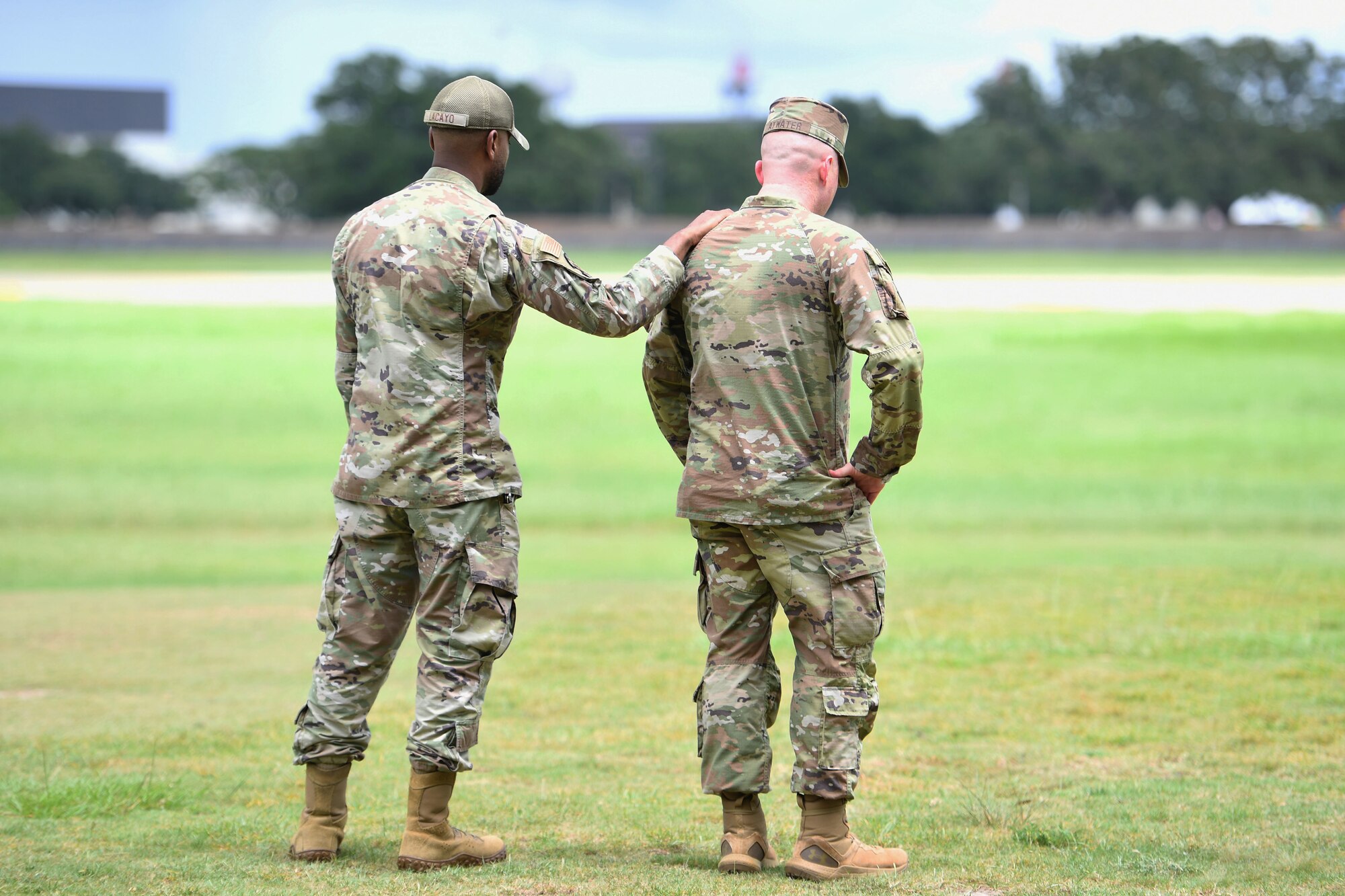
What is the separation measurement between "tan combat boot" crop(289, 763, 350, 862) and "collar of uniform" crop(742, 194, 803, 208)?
6.09 feet

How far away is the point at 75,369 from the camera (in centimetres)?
2095

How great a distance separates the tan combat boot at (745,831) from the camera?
3748 mm

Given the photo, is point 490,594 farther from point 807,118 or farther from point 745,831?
point 807,118

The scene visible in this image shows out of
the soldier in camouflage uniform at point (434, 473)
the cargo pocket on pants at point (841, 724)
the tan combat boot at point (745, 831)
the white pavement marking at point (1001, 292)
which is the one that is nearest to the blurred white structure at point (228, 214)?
the white pavement marking at point (1001, 292)

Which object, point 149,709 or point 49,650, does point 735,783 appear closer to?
point 149,709

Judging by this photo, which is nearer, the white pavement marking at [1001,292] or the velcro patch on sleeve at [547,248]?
the velcro patch on sleeve at [547,248]

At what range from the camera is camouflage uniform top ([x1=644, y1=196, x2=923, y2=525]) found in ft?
12.1

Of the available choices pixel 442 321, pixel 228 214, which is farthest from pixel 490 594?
pixel 228 214

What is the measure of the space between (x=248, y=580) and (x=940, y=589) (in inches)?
201

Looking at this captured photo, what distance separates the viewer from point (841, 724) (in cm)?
Answer: 371

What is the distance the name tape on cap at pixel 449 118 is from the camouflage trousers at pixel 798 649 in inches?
48.6

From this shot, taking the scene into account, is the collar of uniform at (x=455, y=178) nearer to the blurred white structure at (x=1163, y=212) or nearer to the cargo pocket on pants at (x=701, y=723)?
the cargo pocket on pants at (x=701, y=723)

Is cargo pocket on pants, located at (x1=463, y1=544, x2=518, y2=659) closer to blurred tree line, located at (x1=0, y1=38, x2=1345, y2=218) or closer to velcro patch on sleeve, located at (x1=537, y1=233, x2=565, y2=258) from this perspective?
velcro patch on sleeve, located at (x1=537, y1=233, x2=565, y2=258)

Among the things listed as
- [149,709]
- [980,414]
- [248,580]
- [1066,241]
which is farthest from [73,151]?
[149,709]
